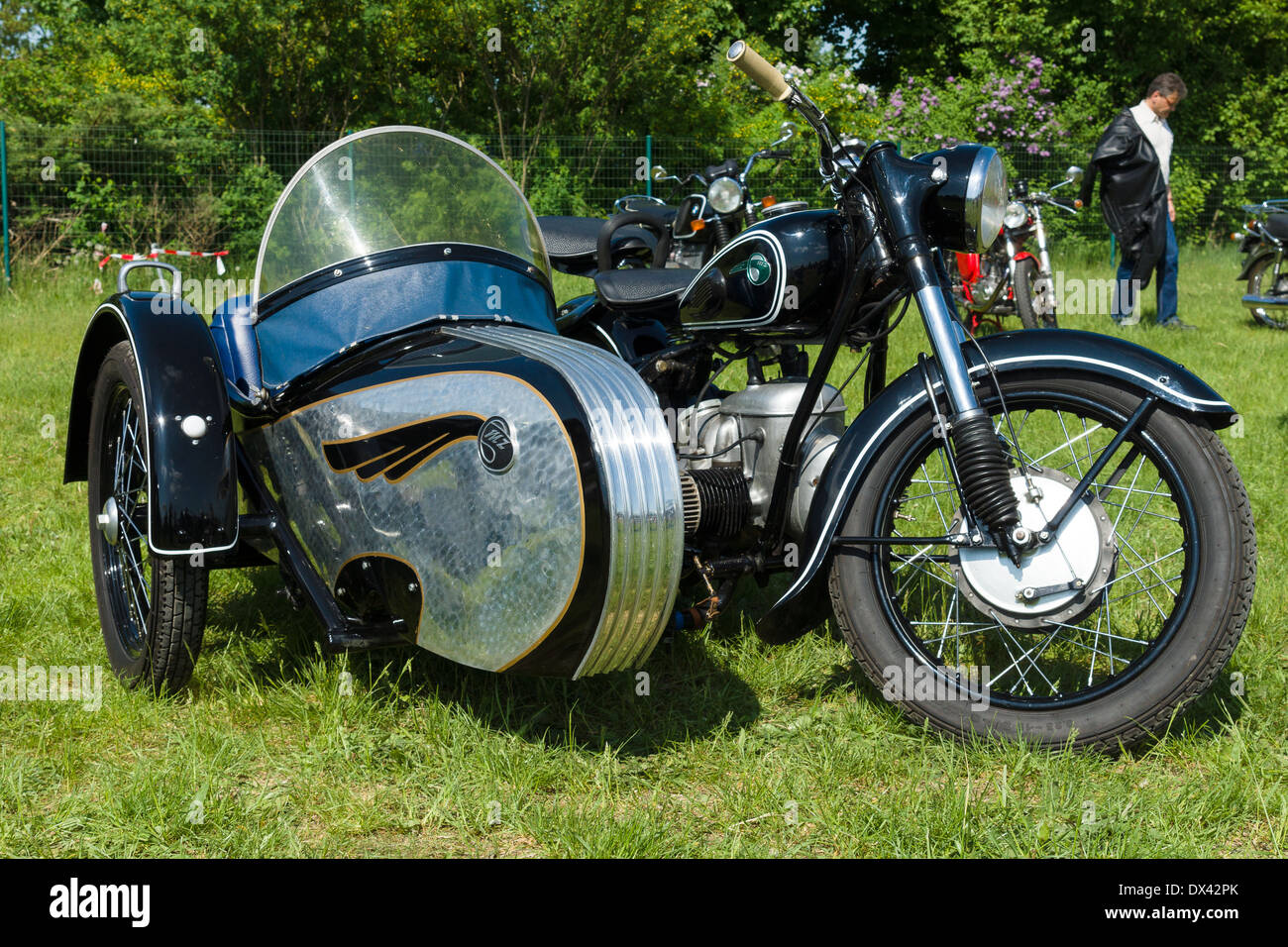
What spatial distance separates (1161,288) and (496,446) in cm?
886

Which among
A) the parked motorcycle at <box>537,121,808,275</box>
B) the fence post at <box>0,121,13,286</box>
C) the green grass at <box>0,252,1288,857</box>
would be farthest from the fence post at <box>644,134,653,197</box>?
the green grass at <box>0,252,1288,857</box>

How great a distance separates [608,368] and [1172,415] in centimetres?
124

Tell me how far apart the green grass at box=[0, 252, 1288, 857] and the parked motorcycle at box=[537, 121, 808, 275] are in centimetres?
148

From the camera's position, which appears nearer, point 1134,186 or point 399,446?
point 399,446

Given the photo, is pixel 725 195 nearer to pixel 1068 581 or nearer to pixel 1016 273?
pixel 1068 581

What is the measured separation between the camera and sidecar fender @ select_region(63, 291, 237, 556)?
285cm

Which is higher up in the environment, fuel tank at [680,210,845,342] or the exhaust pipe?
the exhaust pipe

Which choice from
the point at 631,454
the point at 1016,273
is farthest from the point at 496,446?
the point at 1016,273

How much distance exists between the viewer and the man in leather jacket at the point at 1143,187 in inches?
378

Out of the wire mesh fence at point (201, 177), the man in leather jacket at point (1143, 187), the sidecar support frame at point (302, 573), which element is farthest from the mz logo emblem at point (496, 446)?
the wire mesh fence at point (201, 177)

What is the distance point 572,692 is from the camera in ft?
10.7

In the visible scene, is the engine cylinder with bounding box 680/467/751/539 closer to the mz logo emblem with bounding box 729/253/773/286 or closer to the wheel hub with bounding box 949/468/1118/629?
the mz logo emblem with bounding box 729/253/773/286

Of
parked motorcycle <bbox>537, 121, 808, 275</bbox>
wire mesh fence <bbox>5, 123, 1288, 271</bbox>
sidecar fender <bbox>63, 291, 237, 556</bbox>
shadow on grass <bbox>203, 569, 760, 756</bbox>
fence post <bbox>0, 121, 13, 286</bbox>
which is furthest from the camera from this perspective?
wire mesh fence <bbox>5, 123, 1288, 271</bbox>
